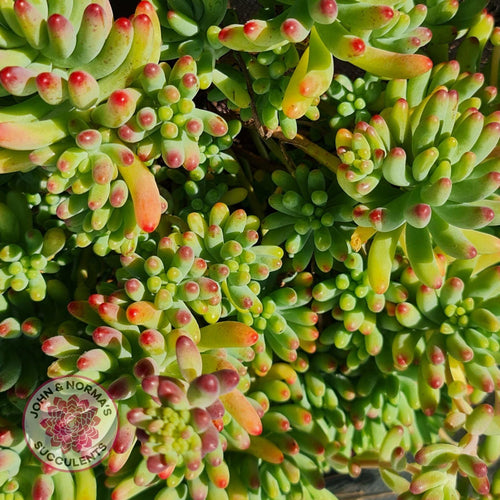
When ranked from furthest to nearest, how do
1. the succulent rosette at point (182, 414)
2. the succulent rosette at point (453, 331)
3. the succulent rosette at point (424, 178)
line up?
the succulent rosette at point (453, 331), the succulent rosette at point (424, 178), the succulent rosette at point (182, 414)

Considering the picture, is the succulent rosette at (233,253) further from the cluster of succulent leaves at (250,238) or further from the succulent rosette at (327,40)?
the succulent rosette at (327,40)

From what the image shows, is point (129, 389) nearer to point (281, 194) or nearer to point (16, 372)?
point (16, 372)

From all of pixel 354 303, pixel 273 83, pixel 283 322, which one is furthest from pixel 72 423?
pixel 273 83

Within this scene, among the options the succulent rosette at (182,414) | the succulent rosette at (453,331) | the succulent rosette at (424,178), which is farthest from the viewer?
the succulent rosette at (453,331)

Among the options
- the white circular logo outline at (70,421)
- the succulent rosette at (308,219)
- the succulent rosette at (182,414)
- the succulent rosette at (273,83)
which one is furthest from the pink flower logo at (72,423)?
the succulent rosette at (273,83)

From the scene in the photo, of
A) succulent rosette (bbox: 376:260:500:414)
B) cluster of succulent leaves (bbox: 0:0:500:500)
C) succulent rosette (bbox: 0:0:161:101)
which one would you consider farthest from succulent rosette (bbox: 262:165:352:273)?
succulent rosette (bbox: 0:0:161:101)

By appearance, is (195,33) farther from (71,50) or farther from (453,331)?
(453,331)

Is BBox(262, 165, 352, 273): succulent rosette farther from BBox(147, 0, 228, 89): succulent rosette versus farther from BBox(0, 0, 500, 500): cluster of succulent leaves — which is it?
BBox(147, 0, 228, 89): succulent rosette
